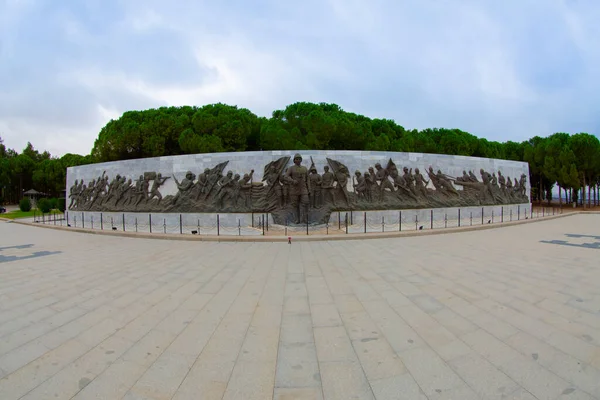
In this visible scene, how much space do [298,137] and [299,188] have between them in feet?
48.1

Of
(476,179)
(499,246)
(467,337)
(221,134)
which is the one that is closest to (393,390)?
(467,337)

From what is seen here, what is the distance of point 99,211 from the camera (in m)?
19.6

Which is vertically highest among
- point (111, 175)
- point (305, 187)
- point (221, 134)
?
point (221, 134)

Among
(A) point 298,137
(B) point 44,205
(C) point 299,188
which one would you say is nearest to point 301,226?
(C) point 299,188

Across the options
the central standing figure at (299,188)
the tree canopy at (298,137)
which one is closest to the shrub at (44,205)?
the tree canopy at (298,137)

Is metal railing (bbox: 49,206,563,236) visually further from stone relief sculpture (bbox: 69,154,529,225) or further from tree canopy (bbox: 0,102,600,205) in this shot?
tree canopy (bbox: 0,102,600,205)

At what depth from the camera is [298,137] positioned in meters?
28.4

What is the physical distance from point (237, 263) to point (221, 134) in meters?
23.7

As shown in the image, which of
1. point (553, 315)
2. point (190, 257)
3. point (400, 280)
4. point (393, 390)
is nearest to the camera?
point (393, 390)

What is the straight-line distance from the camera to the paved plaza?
251 centimetres

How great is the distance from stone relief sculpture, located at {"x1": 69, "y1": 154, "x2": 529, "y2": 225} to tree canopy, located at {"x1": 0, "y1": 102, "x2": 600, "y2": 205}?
33.5 ft

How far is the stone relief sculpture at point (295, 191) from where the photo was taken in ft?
50.1

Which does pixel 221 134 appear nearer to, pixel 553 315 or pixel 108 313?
pixel 108 313

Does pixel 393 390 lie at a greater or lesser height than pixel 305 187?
lesser
